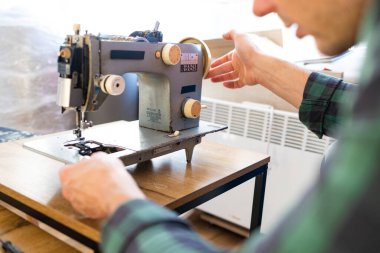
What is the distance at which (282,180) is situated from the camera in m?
1.94

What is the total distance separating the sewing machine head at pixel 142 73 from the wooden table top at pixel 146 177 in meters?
0.13

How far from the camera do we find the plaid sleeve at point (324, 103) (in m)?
1.04

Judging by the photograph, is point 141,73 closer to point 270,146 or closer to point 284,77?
point 284,77

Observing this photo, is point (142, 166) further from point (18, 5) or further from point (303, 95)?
point (18, 5)

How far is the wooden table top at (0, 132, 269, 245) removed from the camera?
0.86 meters

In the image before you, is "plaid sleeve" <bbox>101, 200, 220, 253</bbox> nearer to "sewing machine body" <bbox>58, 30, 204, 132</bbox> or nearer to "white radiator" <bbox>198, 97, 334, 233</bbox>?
"sewing machine body" <bbox>58, 30, 204, 132</bbox>

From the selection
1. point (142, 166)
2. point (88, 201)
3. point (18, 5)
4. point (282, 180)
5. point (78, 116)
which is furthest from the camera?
point (282, 180)

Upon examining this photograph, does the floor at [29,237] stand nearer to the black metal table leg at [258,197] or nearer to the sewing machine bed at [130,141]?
the sewing machine bed at [130,141]

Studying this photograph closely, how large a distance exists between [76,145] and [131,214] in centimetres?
58

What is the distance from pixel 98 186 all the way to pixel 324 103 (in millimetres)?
685

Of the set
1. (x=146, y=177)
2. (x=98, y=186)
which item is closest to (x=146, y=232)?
(x=98, y=186)

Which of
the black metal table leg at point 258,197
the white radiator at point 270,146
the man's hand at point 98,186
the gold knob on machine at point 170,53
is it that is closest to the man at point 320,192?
the man's hand at point 98,186

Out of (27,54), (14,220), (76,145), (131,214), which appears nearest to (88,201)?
(131,214)

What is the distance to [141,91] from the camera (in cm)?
125
